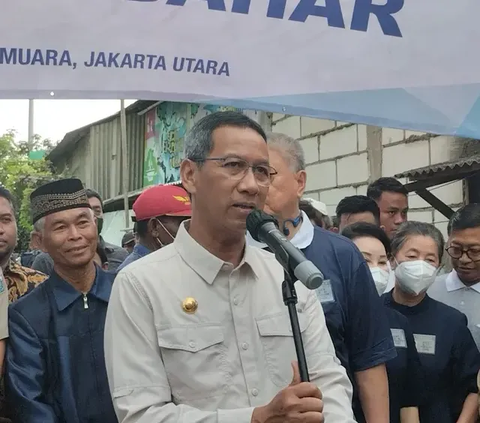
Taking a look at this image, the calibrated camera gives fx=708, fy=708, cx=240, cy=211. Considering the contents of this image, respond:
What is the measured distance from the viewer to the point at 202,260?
2.06 m

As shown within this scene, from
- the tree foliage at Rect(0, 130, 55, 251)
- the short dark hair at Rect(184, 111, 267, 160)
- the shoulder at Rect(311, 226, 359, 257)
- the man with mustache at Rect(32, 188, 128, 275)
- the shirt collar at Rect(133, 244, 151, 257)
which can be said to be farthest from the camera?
the tree foliage at Rect(0, 130, 55, 251)

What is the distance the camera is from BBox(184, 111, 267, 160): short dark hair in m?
2.09

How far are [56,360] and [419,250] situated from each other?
1.89 meters

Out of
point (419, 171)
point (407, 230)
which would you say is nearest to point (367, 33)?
point (407, 230)

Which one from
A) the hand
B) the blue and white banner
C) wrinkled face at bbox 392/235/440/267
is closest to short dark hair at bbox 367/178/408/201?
wrinkled face at bbox 392/235/440/267

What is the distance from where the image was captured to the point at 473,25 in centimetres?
264

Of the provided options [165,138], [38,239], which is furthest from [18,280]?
[165,138]

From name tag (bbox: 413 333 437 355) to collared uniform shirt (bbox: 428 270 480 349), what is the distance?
0.30 metres

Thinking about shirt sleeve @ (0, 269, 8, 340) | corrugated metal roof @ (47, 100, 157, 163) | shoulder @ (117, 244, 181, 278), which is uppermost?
corrugated metal roof @ (47, 100, 157, 163)

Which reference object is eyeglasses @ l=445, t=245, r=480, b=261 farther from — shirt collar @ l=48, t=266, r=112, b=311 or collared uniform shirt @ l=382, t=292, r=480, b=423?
shirt collar @ l=48, t=266, r=112, b=311

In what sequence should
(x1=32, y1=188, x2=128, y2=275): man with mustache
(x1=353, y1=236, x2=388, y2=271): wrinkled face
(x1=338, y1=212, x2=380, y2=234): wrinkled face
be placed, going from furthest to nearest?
1. (x1=32, y1=188, x2=128, y2=275): man with mustache
2. (x1=338, y1=212, x2=380, y2=234): wrinkled face
3. (x1=353, y1=236, x2=388, y2=271): wrinkled face

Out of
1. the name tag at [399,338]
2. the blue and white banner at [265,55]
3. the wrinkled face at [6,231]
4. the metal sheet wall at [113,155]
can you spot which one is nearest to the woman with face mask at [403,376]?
the name tag at [399,338]

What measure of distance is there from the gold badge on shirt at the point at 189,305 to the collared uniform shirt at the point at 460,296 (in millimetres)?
1942

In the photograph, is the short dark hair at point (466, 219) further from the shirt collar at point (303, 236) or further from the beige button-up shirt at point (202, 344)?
the beige button-up shirt at point (202, 344)
